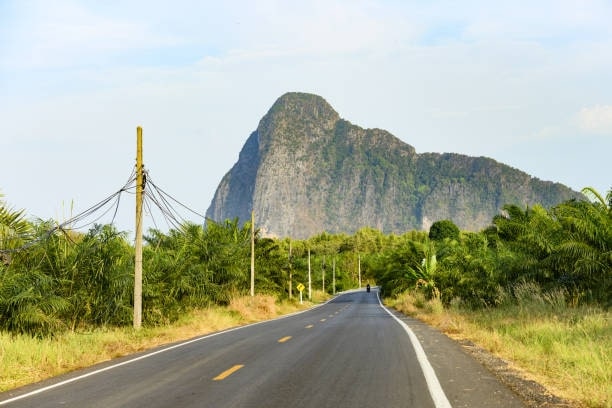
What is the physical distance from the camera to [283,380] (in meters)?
10.4

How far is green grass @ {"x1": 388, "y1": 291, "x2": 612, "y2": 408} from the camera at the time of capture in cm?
948

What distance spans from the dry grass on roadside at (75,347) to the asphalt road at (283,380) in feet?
2.00

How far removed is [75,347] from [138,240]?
6.17m

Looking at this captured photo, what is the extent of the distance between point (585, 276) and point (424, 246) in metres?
28.1

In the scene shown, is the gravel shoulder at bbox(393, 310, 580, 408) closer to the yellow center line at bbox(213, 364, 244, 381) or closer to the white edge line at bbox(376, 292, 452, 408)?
the white edge line at bbox(376, 292, 452, 408)

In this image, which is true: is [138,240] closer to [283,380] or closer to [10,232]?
[10,232]

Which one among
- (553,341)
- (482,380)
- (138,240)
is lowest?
(482,380)

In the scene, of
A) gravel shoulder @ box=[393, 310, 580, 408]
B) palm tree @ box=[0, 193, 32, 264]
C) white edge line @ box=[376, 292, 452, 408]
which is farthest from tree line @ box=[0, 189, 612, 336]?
white edge line @ box=[376, 292, 452, 408]

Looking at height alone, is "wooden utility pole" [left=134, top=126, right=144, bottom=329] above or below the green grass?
above

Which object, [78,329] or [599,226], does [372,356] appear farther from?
[78,329]

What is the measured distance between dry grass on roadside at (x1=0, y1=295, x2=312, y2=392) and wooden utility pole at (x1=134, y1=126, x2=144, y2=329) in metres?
0.63

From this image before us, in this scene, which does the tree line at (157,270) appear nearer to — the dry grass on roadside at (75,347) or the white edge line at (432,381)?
the dry grass on roadside at (75,347)

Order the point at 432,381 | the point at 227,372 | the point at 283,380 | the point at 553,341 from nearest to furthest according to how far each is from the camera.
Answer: the point at 432,381 → the point at 283,380 → the point at 227,372 → the point at 553,341

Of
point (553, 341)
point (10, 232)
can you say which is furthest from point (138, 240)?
point (553, 341)
